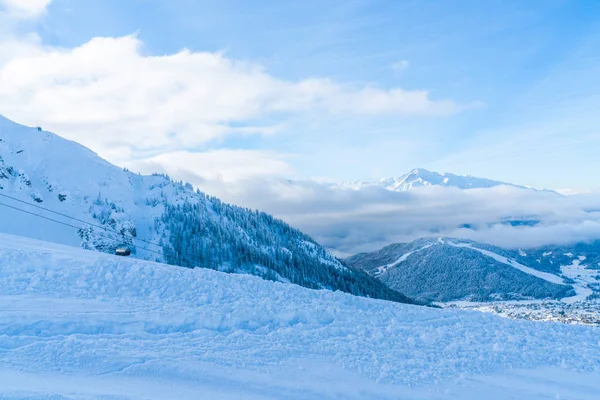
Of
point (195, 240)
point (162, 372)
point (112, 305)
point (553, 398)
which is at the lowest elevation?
point (553, 398)

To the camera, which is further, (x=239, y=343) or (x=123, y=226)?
(x=123, y=226)

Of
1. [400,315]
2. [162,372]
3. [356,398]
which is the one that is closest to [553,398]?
[356,398]

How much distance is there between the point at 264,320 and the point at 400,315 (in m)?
7.98

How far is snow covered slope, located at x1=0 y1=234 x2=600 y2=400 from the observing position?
13.4 m

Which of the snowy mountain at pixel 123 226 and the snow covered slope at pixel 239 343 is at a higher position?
the snowy mountain at pixel 123 226

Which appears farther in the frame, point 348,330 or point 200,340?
point 348,330

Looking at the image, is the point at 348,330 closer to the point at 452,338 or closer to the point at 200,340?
the point at 452,338

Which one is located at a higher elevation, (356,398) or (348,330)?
(348,330)

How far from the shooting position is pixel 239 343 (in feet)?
55.7

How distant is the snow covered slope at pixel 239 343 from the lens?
13.4m

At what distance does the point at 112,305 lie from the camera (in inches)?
763

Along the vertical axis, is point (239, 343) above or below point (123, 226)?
below

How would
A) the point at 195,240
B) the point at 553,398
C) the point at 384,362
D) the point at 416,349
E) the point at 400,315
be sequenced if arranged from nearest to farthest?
the point at 553,398 → the point at 384,362 → the point at 416,349 → the point at 400,315 → the point at 195,240

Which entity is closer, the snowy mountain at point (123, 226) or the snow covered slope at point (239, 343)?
the snow covered slope at point (239, 343)
